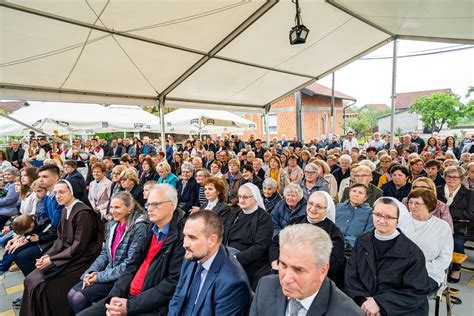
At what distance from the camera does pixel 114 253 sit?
278 cm

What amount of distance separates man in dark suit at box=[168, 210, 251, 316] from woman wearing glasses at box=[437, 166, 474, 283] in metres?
3.17

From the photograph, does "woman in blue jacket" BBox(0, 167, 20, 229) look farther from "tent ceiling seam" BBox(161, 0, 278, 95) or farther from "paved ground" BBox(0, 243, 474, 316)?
"tent ceiling seam" BBox(161, 0, 278, 95)

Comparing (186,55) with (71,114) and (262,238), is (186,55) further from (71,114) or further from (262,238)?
(71,114)

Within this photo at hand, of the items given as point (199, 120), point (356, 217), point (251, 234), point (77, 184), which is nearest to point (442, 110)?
point (199, 120)

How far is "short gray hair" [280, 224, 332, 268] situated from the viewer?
4.63 feet

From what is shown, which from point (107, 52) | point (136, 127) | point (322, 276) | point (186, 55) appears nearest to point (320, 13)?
point (186, 55)

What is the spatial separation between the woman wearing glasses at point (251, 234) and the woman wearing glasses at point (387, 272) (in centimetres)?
96

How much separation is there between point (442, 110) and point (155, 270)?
120 feet

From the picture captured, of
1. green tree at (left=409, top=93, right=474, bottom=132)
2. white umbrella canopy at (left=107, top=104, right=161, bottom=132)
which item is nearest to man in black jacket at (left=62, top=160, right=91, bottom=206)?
white umbrella canopy at (left=107, top=104, right=161, bottom=132)

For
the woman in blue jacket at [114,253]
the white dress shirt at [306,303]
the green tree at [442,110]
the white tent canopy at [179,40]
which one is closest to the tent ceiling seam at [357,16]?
the white tent canopy at [179,40]

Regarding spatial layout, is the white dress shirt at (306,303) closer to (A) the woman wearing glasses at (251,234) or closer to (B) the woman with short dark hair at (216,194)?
(A) the woman wearing glasses at (251,234)

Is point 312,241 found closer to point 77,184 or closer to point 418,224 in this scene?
point 418,224

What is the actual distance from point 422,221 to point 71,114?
9.06 m

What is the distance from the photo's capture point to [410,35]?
6.38 metres
